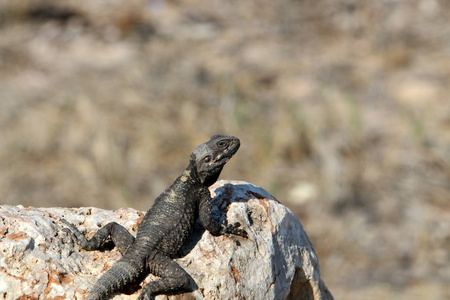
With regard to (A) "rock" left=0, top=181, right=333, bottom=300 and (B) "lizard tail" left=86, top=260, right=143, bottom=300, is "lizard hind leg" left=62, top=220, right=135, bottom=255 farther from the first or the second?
(B) "lizard tail" left=86, top=260, right=143, bottom=300

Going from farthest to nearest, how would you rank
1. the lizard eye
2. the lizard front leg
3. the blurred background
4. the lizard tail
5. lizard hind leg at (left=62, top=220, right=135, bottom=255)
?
1. the blurred background
2. the lizard eye
3. the lizard front leg
4. lizard hind leg at (left=62, top=220, right=135, bottom=255)
5. the lizard tail

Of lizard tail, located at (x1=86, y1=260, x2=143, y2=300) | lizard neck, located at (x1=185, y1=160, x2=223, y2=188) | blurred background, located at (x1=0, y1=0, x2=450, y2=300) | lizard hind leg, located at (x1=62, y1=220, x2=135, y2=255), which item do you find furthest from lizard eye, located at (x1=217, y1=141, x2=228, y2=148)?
blurred background, located at (x1=0, y1=0, x2=450, y2=300)

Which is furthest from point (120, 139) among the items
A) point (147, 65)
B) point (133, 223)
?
point (133, 223)

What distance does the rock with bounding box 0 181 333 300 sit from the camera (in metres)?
3.83

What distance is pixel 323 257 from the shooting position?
894cm

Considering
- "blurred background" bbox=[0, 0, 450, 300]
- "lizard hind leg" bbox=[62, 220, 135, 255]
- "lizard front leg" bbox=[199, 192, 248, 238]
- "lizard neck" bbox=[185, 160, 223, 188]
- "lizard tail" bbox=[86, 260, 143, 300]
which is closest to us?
"lizard tail" bbox=[86, 260, 143, 300]

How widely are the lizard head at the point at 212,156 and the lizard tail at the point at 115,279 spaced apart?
3.57 feet

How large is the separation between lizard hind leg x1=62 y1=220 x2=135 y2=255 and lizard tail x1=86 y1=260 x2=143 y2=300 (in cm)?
25

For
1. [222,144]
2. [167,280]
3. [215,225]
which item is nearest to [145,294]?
[167,280]

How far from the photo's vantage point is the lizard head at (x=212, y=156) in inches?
193

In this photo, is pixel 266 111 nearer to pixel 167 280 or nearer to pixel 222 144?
pixel 222 144

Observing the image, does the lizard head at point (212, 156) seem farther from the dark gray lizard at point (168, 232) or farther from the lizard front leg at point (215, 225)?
the lizard front leg at point (215, 225)

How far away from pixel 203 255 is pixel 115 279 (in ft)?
2.33

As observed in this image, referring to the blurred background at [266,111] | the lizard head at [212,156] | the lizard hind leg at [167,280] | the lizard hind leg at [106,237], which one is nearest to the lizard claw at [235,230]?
the lizard hind leg at [167,280]
